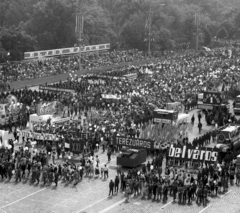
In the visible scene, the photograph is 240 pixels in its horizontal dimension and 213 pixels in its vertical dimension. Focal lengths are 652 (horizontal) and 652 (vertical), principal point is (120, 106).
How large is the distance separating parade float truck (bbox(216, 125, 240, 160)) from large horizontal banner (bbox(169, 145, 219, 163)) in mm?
3053

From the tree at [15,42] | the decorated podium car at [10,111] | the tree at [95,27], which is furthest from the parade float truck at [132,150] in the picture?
the tree at [95,27]

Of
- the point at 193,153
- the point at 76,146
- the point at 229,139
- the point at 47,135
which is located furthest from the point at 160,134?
the point at 47,135

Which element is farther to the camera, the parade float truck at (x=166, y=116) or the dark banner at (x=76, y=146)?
the parade float truck at (x=166, y=116)

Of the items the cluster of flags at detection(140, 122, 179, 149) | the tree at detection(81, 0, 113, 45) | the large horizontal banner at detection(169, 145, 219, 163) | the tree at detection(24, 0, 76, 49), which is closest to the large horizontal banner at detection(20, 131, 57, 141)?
the cluster of flags at detection(140, 122, 179, 149)

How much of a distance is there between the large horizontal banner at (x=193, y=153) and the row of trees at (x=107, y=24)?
5538 centimetres

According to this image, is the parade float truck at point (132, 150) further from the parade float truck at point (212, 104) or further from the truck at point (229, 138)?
the parade float truck at point (212, 104)

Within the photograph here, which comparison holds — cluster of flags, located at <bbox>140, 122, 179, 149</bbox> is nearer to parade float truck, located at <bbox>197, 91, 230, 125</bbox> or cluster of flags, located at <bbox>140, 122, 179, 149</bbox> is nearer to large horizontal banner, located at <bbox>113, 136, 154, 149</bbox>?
large horizontal banner, located at <bbox>113, 136, 154, 149</bbox>

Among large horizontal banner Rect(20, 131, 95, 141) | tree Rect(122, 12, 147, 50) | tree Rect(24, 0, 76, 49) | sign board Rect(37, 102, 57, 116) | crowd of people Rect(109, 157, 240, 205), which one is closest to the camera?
crowd of people Rect(109, 157, 240, 205)

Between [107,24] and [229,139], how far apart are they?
7987 centimetres

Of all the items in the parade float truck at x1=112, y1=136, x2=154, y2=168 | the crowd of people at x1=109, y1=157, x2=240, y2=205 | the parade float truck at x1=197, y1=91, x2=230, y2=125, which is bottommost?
the crowd of people at x1=109, y1=157, x2=240, y2=205

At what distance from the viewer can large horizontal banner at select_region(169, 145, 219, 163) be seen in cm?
4084

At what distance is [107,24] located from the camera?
124 m

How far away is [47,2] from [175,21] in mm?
34295

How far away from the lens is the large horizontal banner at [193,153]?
40.8m
